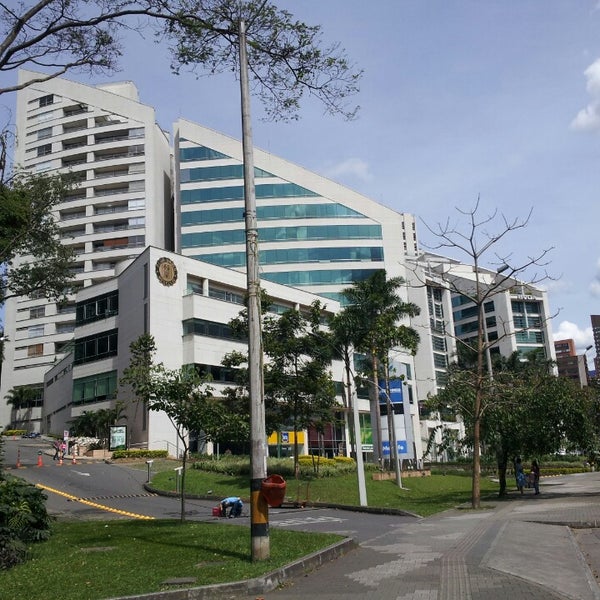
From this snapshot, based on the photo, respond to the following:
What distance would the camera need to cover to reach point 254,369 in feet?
32.3

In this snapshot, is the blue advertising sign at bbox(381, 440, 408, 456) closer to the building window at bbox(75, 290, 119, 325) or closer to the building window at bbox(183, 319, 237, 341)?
the building window at bbox(183, 319, 237, 341)

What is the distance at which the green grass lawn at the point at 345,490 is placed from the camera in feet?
79.2

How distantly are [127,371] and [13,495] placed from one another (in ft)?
18.6

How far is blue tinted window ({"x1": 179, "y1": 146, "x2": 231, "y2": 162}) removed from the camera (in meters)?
67.4

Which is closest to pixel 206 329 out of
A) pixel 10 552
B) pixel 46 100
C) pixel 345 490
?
pixel 345 490

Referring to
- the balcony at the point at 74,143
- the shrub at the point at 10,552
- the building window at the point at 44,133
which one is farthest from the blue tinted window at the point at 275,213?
the shrub at the point at 10,552

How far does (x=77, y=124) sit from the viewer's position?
79.8 meters

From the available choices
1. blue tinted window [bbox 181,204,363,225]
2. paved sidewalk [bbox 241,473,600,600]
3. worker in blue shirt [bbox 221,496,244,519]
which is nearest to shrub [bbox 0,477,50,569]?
paved sidewalk [bbox 241,473,600,600]

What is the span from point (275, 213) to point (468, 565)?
60.2 m

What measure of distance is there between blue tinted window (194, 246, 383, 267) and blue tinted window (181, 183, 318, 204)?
615cm

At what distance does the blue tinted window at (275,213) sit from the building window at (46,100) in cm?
2973

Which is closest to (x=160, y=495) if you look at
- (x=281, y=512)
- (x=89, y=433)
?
(x=281, y=512)

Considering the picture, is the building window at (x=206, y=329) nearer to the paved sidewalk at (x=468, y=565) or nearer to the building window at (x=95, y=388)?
the building window at (x=95, y=388)

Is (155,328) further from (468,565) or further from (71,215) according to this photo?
(71,215)
